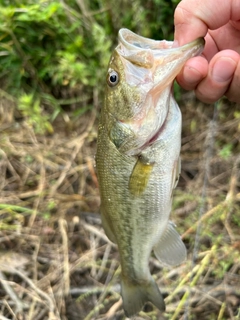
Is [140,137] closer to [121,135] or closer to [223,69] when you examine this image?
[121,135]

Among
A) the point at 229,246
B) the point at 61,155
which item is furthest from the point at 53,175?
the point at 229,246

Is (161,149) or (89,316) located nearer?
(161,149)

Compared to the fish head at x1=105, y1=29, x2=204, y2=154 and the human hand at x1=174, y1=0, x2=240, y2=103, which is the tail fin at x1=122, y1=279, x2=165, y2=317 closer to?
the fish head at x1=105, y1=29, x2=204, y2=154

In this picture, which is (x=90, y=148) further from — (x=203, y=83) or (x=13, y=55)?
(x=203, y=83)

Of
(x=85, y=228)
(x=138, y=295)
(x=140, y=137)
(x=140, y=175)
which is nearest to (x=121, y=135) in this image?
(x=140, y=137)

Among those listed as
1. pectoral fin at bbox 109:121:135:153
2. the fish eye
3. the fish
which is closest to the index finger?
the fish

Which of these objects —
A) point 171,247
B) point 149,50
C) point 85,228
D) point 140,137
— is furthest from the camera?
point 85,228

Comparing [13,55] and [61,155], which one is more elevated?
[13,55]
